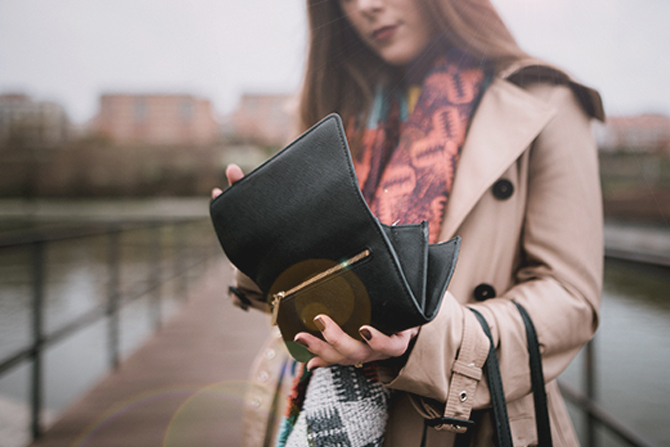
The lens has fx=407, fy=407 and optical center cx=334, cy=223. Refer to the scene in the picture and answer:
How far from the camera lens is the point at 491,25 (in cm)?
46

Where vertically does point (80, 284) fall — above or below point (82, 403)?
below

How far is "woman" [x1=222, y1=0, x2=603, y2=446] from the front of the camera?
48 cm

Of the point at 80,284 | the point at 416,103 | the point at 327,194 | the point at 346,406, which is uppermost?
the point at 416,103

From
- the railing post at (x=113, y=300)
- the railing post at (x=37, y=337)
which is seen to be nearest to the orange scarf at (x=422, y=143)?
the railing post at (x=37, y=337)

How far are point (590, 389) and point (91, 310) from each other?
272 cm

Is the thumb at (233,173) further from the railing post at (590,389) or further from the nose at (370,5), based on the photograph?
the railing post at (590,389)

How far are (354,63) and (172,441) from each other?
2015 millimetres

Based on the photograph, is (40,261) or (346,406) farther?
(40,261)

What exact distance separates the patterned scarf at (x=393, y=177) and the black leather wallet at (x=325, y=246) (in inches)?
2.8

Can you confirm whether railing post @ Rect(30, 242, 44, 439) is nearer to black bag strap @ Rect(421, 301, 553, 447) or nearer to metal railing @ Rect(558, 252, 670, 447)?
black bag strap @ Rect(421, 301, 553, 447)

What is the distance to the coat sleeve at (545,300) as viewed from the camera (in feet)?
1.94

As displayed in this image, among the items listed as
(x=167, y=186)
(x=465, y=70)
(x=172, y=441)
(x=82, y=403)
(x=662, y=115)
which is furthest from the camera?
(x=82, y=403)

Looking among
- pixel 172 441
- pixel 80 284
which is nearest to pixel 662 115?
pixel 172 441

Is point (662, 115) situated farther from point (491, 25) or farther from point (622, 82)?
point (491, 25)
